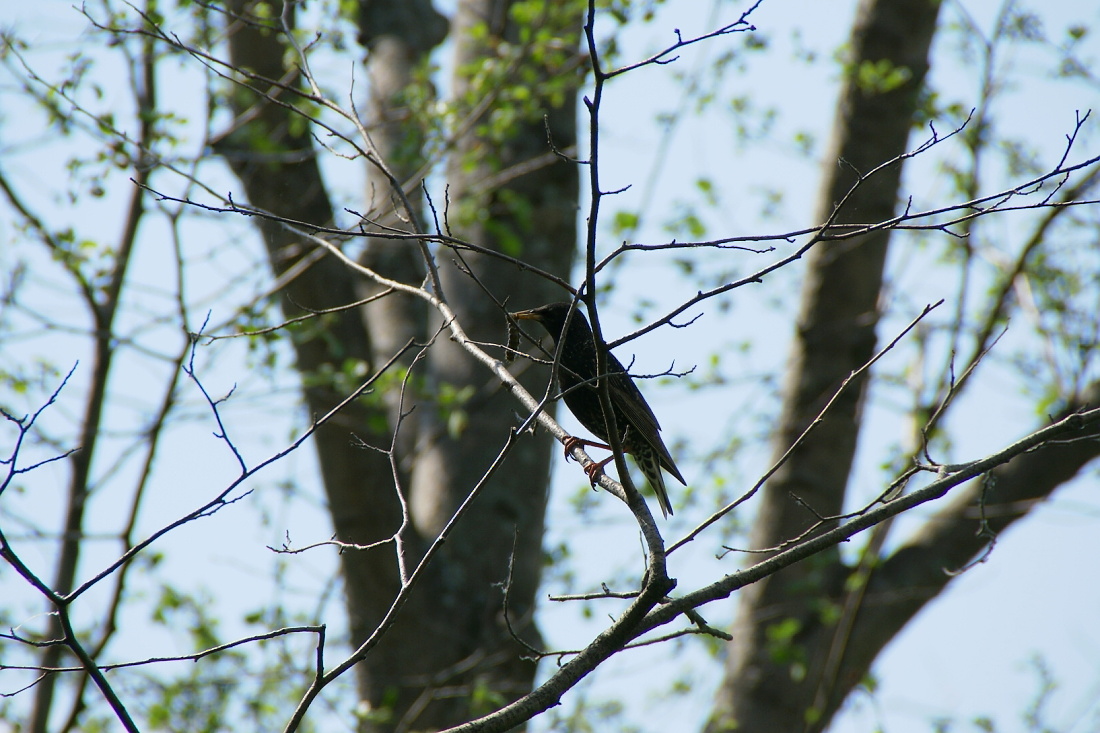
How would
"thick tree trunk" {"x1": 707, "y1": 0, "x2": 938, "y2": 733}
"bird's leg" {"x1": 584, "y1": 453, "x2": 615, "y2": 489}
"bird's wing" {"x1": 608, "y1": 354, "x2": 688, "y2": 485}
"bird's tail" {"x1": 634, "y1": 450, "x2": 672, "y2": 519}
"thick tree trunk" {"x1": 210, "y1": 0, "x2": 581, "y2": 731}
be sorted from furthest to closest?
"thick tree trunk" {"x1": 707, "y1": 0, "x2": 938, "y2": 733} → "thick tree trunk" {"x1": 210, "y1": 0, "x2": 581, "y2": 731} → "bird's tail" {"x1": 634, "y1": 450, "x2": 672, "y2": 519} → "bird's wing" {"x1": 608, "y1": 354, "x2": 688, "y2": 485} → "bird's leg" {"x1": 584, "y1": 453, "x2": 615, "y2": 489}

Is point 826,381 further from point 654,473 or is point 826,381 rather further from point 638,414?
point 638,414

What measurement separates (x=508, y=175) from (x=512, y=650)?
309cm

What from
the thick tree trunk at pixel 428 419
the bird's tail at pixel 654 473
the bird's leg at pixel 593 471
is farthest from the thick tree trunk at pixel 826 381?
the bird's leg at pixel 593 471

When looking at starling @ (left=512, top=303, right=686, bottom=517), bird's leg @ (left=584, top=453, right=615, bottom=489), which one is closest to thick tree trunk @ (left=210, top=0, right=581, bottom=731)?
starling @ (left=512, top=303, right=686, bottom=517)

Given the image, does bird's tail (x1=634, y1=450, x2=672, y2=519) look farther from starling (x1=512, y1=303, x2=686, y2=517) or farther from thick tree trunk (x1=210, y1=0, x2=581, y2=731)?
thick tree trunk (x1=210, y1=0, x2=581, y2=731)

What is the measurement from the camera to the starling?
4.22 m

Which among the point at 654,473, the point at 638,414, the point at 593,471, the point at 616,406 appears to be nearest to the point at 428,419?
the point at 654,473

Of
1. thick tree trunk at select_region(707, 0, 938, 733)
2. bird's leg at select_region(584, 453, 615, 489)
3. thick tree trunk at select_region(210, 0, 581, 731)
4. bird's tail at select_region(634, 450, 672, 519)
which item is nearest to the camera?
bird's leg at select_region(584, 453, 615, 489)

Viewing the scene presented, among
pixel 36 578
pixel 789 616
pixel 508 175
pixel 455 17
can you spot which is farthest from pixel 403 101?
pixel 36 578

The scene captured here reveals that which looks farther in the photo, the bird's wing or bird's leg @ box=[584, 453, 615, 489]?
the bird's wing

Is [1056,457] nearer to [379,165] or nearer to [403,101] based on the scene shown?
[403,101]

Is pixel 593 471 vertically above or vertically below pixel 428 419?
below

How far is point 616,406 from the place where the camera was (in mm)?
4012

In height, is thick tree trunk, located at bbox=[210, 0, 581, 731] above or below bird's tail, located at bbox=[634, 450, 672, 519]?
above
